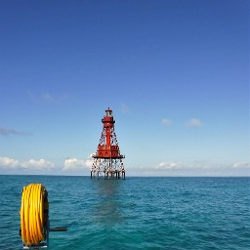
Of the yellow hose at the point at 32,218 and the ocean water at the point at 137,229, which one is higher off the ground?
the yellow hose at the point at 32,218

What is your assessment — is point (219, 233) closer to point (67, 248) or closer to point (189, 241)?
point (189, 241)

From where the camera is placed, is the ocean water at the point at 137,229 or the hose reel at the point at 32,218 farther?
the ocean water at the point at 137,229

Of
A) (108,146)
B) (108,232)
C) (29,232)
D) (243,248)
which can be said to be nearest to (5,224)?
(108,232)

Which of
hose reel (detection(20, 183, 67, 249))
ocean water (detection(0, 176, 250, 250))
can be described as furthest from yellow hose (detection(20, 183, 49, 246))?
ocean water (detection(0, 176, 250, 250))

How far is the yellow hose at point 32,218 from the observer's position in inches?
448

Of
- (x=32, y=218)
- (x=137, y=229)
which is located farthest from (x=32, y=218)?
(x=137, y=229)

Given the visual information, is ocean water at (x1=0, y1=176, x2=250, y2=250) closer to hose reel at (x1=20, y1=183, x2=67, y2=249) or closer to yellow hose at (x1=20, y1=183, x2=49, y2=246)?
hose reel at (x1=20, y1=183, x2=67, y2=249)

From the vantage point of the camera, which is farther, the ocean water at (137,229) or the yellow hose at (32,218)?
the ocean water at (137,229)

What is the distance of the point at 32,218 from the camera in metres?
11.5

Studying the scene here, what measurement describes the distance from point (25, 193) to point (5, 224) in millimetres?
15850

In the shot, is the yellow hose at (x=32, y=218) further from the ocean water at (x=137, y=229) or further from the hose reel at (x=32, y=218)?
the ocean water at (x=137, y=229)

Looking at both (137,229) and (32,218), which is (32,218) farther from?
(137,229)

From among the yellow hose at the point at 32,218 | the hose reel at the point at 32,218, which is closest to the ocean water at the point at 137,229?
the hose reel at the point at 32,218

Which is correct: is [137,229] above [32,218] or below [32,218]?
below
